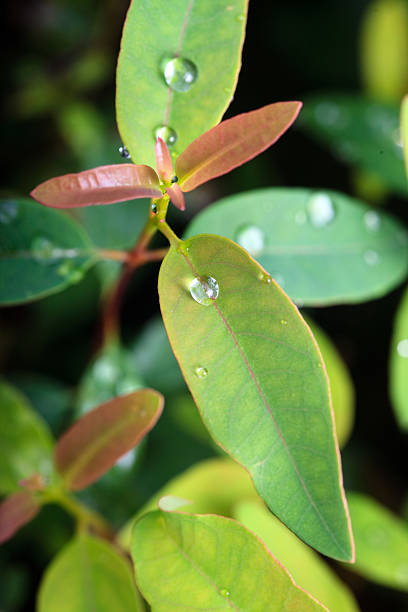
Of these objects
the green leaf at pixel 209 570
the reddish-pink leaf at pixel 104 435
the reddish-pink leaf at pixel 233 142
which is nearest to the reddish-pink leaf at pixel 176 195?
the reddish-pink leaf at pixel 233 142

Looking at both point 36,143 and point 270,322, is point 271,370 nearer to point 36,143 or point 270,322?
point 270,322

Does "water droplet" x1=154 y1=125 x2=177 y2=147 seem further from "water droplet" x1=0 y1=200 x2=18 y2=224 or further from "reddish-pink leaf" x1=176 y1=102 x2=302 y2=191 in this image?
"water droplet" x1=0 y1=200 x2=18 y2=224

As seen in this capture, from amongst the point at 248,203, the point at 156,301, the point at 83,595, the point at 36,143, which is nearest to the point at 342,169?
the point at 156,301

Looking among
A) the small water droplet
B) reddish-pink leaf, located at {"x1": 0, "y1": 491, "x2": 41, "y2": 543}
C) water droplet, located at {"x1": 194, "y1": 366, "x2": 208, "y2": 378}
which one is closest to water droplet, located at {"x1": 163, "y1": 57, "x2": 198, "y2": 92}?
the small water droplet

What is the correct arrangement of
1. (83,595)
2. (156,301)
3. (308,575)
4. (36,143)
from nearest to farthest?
(83,595), (308,575), (156,301), (36,143)

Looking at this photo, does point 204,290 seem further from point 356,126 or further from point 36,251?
point 356,126

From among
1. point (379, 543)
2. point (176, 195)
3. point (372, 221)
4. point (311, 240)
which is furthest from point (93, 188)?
point (379, 543)
